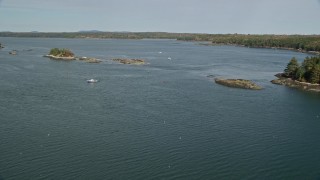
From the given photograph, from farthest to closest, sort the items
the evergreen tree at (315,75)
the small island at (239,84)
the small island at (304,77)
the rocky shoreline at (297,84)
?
the evergreen tree at (315,75)
the small island at (304,77)
the rocky shoreline at (297,84)
the small island at (239,84)

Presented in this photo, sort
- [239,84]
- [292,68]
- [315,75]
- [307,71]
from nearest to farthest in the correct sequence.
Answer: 1. [239,84]
2. [315,75]
3. [307,71]
4. [292,68]

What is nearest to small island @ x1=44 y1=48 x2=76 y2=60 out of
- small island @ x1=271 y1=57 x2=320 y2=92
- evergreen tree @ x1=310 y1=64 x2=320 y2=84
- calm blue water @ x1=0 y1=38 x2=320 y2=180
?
A: calm blue water @ x1=0 y1=38 x2=320 y2=180

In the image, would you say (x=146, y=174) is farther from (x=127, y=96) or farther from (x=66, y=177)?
(x=127, y=96)

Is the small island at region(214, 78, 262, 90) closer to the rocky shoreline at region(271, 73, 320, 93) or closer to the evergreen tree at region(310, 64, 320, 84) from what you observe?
the rocky shoreline at region(271, 73, 320, 93)

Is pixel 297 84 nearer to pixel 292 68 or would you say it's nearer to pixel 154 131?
pixel 292 68

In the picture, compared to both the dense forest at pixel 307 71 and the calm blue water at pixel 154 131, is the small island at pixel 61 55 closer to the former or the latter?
the calm blue water at pixel 154 131

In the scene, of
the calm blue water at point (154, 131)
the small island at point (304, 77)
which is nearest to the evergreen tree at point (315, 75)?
the small island at point (304, 77)

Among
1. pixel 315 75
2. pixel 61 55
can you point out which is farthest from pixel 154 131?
pixel 61 55

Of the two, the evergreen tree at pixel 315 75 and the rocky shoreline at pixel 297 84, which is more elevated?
the evergreen tree at pixel 315 75
